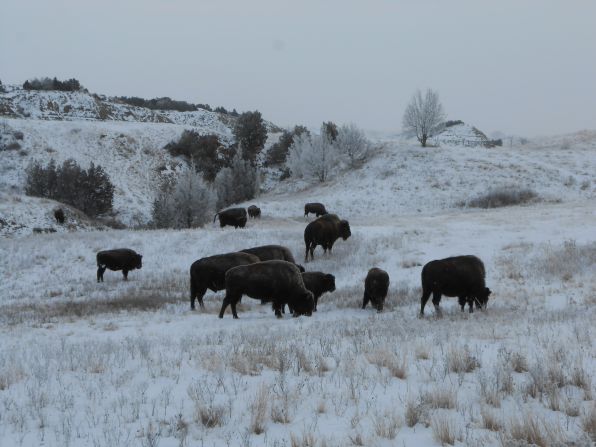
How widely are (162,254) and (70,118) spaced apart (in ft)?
226

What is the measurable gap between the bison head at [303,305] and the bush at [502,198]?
3906cm

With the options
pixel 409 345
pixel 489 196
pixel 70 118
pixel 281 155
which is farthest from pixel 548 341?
pixel 70 118

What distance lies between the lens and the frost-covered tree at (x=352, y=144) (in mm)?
67250

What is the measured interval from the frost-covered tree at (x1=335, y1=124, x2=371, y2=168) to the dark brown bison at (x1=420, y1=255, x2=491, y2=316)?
182ft

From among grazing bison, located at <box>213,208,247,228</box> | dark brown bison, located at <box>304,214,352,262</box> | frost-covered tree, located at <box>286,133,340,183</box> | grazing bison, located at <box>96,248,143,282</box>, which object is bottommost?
grazing bison, located at <box>96,248,143,282</box>

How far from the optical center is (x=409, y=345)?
267 inches

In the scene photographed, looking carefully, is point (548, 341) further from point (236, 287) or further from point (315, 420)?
point (236, 287)

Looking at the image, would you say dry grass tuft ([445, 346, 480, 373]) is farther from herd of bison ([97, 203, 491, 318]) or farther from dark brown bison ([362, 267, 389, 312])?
dark brown bison ([362, 267, 389, 312])

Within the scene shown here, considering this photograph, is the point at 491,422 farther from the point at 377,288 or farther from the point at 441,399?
the point at 377,288

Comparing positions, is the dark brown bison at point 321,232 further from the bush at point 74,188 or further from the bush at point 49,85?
the bush at point 49,85

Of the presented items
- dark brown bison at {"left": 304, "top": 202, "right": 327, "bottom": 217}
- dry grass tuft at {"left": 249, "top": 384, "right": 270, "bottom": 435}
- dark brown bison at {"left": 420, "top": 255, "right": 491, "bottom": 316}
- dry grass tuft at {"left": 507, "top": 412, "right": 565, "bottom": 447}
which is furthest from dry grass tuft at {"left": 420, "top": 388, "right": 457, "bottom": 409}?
dark brown bison at {"left": 304, "top": 202, "right": 327, "bottom": 217}

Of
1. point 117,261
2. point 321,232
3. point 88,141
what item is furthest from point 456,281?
point 88,141

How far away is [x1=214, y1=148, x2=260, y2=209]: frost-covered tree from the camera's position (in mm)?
60000

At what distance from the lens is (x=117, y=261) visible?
20781 mm
